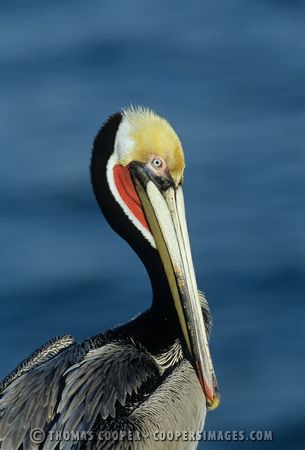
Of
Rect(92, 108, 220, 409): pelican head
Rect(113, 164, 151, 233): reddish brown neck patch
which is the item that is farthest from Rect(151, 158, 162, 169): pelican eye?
Rect(113, 164, 151, 233): reddish brown neck patch

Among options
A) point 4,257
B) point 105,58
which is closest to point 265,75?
point 105,58

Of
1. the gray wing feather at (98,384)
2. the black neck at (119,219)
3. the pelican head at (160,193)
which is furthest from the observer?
the black neck at (119,219)

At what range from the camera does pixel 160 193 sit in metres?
5.94

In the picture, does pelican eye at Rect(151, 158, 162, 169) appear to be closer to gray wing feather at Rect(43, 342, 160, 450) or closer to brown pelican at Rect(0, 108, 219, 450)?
brown pelican at Rect(0, 108, 219, 450)

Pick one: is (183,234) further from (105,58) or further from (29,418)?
(105,58)

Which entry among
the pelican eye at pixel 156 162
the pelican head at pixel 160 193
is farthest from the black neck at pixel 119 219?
the pelican eye at pixel 156 162

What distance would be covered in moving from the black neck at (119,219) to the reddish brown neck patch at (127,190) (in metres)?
0.04

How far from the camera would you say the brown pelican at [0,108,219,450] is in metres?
5.60

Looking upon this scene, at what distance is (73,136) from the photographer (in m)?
9.80

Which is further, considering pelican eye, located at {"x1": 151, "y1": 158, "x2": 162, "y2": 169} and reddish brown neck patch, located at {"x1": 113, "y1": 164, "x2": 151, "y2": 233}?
reddish brown neck patch, located at {"x1": 113, "y1": 164, "x2": 151, "y2": 233}

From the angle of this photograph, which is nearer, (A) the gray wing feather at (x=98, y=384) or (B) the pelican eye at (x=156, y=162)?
(A) the gray wing feather at (x=98, y=384)

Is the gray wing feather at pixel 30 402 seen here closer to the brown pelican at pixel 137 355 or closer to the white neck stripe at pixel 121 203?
the brown pelican at pixel 137 355

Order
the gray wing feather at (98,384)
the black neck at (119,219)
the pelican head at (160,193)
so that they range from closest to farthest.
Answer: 1. the gray wing feather at (98,384)
2. the pelican head at (160,193)
3. the black neck at (119,219)

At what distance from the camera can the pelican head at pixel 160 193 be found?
5.89 metres
